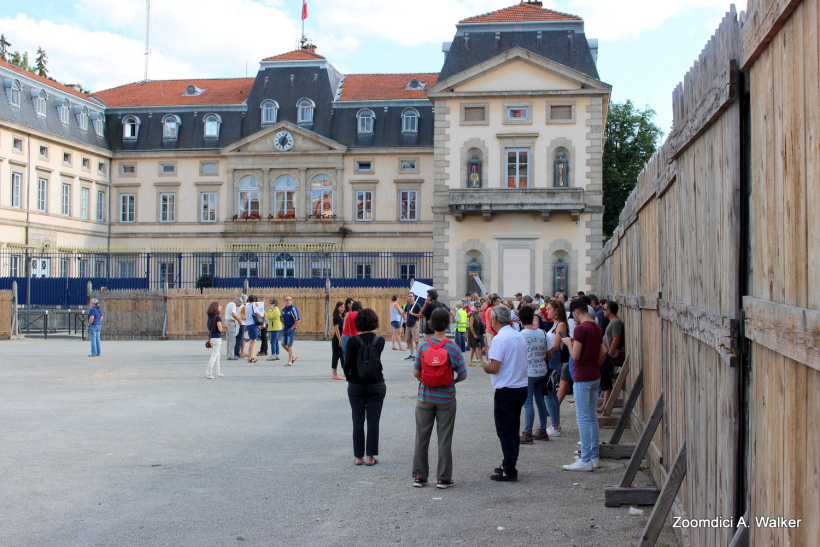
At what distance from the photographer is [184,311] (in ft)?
105

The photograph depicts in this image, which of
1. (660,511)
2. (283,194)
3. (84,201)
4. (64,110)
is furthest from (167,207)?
(660,511)

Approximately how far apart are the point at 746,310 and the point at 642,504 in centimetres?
341

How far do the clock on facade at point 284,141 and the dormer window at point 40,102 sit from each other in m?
12.6

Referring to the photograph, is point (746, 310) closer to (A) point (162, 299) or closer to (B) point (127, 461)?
(B) point (127, 461)

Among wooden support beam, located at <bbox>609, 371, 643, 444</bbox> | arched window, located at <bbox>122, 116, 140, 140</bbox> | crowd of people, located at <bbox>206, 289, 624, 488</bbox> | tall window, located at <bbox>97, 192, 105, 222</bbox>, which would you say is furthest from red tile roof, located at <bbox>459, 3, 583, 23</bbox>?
wooden support beam, located at <bbox>609, 371, 643, 444</bbox>

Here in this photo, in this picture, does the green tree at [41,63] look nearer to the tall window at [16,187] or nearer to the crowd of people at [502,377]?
A: the tall window at [16,187]

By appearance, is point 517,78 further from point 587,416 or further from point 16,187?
point 587,416

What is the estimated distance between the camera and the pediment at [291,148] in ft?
165

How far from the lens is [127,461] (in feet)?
29.3

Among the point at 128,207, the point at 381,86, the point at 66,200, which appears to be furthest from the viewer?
the point at 381,86

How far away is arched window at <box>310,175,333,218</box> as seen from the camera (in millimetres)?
50750

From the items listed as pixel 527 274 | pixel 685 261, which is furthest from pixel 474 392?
pixel 527 274

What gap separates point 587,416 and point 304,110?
44963 mm

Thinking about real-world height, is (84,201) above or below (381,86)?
below
